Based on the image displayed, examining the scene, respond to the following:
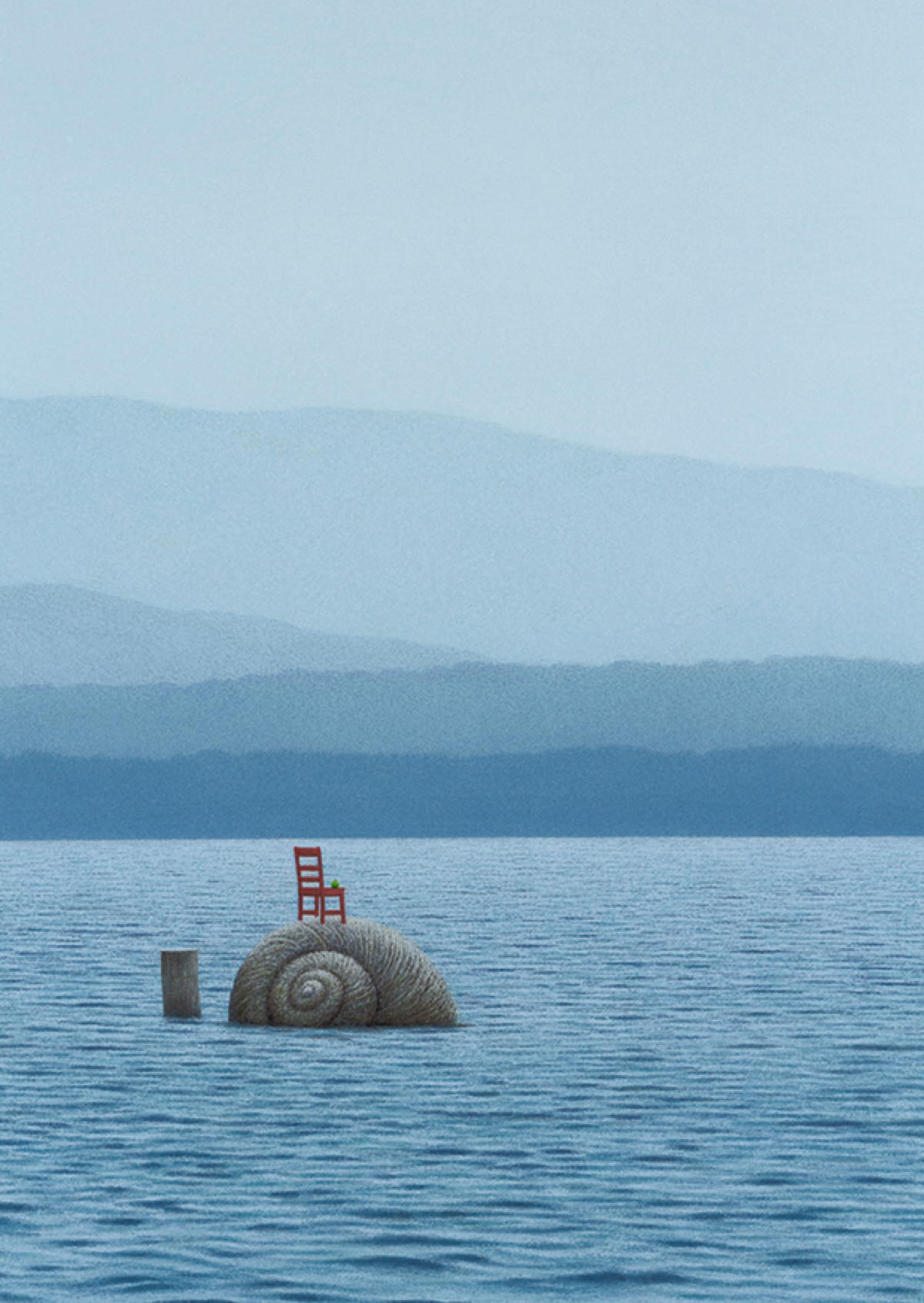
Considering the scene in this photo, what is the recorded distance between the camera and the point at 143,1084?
103 feet

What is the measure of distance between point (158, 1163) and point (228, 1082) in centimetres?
667

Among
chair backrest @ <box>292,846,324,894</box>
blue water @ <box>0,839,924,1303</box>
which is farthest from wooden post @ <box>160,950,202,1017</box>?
chair backrest @ <box>292,846,324,894</box>

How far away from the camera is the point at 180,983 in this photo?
39.9 m

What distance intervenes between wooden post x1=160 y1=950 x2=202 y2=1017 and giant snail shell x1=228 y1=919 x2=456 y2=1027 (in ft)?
7.67

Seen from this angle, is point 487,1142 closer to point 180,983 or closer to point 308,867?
Result: point 180,983

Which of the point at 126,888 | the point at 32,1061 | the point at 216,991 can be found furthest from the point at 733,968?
the point at 126,888

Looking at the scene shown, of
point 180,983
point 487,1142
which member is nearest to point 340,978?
point 180,983

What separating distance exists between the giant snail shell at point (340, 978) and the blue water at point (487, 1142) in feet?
1.39

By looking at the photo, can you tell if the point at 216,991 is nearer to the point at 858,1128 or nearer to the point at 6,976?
the point at 6,976

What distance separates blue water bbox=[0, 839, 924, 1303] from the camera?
19.3 meters

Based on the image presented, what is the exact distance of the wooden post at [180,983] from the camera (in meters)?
39.5

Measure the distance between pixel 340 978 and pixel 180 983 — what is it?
4.71 meters

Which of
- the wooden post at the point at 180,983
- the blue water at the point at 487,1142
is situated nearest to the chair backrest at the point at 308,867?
the wooden post at the point at 180,983

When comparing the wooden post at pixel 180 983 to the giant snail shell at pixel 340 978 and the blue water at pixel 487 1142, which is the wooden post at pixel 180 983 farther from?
the giant snail shell at pixel 340 978
